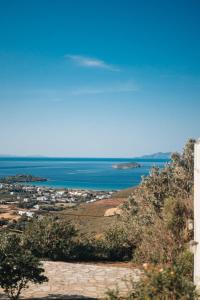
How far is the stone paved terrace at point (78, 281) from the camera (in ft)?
32.1

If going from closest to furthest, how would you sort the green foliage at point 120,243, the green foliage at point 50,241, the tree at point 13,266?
the tree at point 13,266 → the green foliage at point 50,241 → the green foliage at point 120,243

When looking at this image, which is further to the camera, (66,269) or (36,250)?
(36,250)

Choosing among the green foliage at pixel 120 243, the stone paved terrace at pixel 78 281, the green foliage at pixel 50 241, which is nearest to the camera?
the stone paved terrace at pixel 78 281

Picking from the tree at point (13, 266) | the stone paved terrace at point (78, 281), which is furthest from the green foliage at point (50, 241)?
the tree at point (13, 266)

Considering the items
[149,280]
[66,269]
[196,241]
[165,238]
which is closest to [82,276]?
[66,269]

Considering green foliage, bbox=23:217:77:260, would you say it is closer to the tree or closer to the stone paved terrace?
the stone paved terrace

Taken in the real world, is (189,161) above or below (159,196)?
above

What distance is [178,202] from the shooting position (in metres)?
12.8

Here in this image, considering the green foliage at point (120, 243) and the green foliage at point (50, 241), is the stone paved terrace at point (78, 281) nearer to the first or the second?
the green foliage at point (50, 241)

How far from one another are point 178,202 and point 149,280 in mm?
7587

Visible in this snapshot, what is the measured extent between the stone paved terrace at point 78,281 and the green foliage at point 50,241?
3.10 ft

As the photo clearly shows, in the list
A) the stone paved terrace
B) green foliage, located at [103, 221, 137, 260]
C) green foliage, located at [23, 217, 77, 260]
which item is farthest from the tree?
green foliage, located at [103, 221, 137, 260]

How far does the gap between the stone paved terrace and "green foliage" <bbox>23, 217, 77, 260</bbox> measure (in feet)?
3.10

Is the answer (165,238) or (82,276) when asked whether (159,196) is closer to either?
(165,238)
